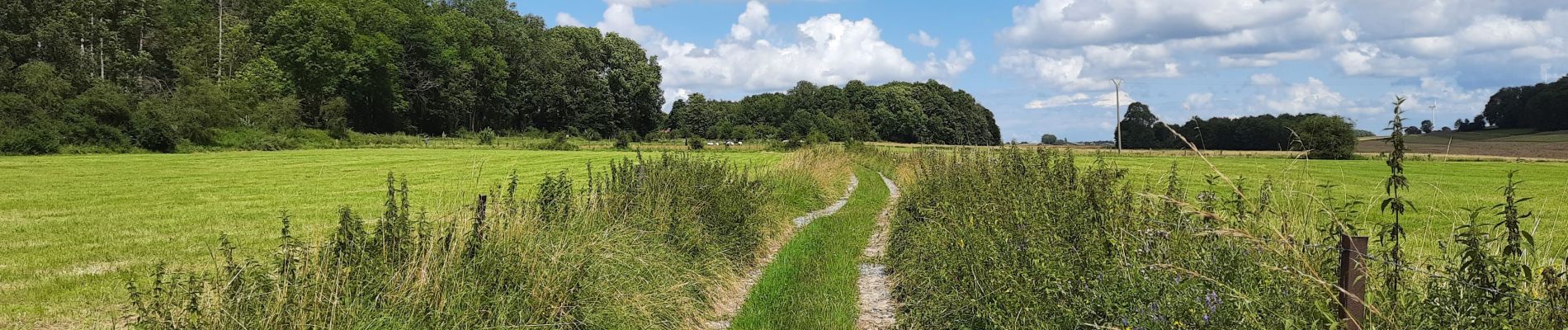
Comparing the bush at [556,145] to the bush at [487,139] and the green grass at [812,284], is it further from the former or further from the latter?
the green grass at [812,284]

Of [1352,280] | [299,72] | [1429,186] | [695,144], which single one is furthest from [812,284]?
[299,72]

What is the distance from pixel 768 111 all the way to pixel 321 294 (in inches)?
4992

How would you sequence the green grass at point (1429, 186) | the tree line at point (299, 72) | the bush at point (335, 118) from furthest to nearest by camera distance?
1. the bush at point (335, 118)
2. the tree line at point (299, 72)
3. the green grass at point (1429, 186)

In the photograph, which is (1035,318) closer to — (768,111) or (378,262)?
(378,262)

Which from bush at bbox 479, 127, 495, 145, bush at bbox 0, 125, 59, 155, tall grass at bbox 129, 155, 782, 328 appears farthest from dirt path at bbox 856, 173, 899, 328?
bush at bbox 479, 127, 495, 145

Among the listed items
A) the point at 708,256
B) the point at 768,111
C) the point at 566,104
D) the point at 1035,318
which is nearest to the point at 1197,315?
the point at 1035,318

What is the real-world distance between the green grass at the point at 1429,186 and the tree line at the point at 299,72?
156 feet

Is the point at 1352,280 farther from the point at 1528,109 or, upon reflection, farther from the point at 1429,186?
the point at 1528,109

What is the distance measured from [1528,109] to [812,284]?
401ft

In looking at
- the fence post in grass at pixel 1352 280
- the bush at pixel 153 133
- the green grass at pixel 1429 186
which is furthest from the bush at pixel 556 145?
the fence post in grass at pixel 1352 280

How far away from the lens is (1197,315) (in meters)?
4.32

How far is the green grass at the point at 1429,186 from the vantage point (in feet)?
25.7

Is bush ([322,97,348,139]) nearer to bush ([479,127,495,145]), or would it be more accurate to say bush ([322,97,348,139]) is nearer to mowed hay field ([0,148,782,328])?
bush ([479,127,495,145])

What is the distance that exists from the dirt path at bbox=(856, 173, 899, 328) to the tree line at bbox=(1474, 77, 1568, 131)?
10288cm
